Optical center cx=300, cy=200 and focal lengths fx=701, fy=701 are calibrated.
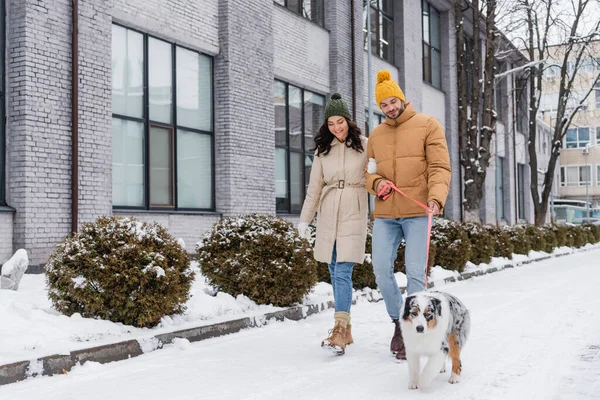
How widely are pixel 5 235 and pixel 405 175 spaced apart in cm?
720

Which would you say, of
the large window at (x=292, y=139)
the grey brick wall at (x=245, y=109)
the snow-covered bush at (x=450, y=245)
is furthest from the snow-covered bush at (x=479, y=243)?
the grey brick wall at (x=245, y=109)

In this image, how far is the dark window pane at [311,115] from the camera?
19.3m

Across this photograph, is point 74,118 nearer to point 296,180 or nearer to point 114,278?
point 114,278

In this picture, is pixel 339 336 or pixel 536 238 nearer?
pixel 339 336

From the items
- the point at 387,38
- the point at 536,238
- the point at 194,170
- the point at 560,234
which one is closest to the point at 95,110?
the point at 194,170

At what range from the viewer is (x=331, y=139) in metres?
6.36

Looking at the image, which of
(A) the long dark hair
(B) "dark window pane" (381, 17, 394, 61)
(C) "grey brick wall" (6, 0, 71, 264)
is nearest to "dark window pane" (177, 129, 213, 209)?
(C) "grey brick wall" (6, 0, 71, 264)

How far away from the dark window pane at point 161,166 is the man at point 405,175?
8.59 m

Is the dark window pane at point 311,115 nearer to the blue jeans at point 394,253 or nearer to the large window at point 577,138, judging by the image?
the blue jeans at point 394,253

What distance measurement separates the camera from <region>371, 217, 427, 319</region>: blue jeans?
566 cm

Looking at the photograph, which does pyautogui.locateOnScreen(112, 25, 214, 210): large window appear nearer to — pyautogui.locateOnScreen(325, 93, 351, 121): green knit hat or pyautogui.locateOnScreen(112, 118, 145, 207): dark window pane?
pyautogui.locateOnScreen(112, 118, 145, 207): dark window pane

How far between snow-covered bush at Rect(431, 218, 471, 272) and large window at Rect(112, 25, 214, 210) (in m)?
4.92

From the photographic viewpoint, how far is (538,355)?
6.03 meters

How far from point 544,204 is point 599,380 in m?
25.3
